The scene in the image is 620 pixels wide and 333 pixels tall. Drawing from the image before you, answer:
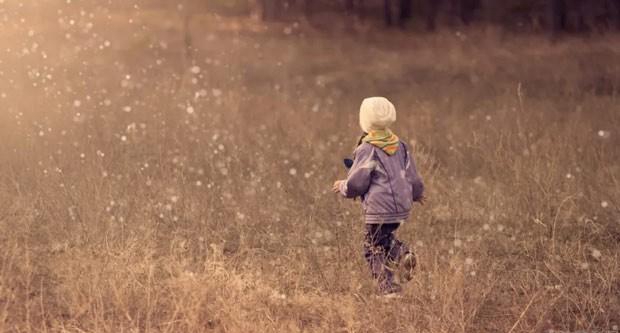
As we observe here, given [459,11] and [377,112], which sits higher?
[377,112]

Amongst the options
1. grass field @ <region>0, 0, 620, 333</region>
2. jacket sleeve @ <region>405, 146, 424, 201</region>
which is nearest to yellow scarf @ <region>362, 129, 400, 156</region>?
jacket sleeve @ <region>405, 146, 424, 201</region>

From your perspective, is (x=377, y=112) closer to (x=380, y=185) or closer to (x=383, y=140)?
(x=383, y=140)

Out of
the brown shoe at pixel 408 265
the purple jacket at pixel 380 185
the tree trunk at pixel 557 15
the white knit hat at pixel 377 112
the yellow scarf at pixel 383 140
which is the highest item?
the white knit hat at pixel 377 112

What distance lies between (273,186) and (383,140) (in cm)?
295

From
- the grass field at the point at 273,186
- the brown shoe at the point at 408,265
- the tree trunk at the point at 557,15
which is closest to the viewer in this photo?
the grass field at the point at 273,186

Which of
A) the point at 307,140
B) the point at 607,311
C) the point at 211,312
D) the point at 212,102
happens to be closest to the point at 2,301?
the point at 211,312

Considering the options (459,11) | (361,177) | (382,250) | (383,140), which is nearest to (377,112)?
(383,140)

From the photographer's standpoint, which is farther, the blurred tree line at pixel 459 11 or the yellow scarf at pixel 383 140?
the blurred tree line at pixel 459 11

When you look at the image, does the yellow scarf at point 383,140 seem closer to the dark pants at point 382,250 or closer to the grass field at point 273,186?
the dark pants at point 382,250

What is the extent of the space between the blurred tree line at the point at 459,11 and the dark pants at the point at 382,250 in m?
12.2

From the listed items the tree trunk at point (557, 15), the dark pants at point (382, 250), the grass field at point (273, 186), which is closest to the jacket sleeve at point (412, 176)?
the dark pants at point (382, 250)

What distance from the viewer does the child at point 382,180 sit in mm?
5074

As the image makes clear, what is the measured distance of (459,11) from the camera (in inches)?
730

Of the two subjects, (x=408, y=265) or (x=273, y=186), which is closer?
(x=408, y=265)
